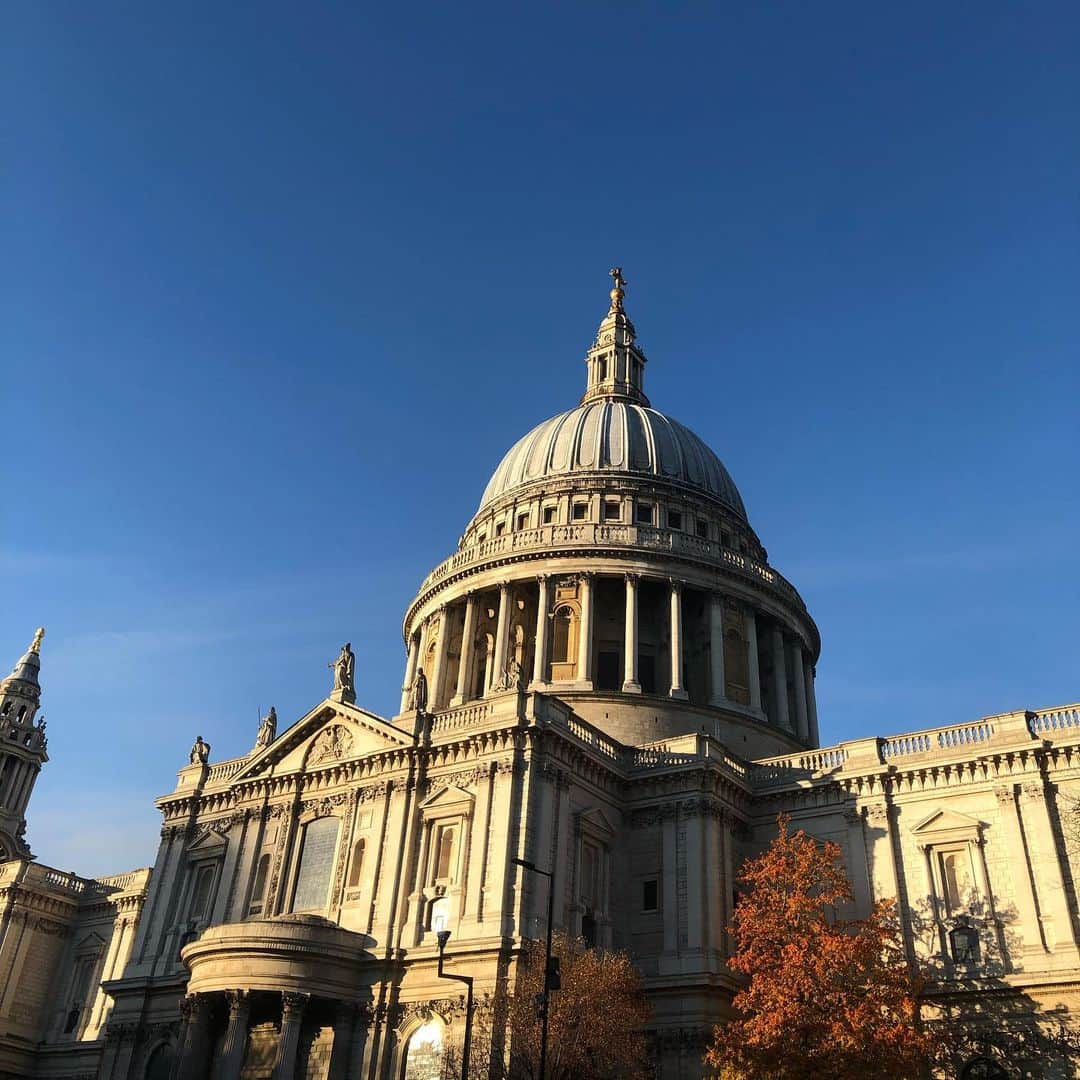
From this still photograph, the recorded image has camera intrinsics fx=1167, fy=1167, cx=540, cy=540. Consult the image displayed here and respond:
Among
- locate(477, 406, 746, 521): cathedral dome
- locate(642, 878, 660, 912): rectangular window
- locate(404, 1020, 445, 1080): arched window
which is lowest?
locate(404, 1020, 445, 1080): arched window

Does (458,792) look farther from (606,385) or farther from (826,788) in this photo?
(606,385)

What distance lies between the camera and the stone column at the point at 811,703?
222 feet

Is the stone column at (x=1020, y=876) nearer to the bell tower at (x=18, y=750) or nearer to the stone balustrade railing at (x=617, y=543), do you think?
the stone balustrade railing at (x=617, y=543)

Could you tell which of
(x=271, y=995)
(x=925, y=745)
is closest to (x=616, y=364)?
(x=925, y=745)

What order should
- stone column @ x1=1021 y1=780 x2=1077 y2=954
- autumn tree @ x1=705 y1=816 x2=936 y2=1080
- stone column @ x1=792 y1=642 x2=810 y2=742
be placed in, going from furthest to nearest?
stone column @ x1=792 y1=642 x2=810 y2=742 → stone column @ x1=1021 y1=780 x2=1077 y2=954 → autumn tree @ x1=705 y1=816 x2=936 y2=1080

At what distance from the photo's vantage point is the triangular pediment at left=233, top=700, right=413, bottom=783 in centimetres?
4844

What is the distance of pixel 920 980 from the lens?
38.0 meters

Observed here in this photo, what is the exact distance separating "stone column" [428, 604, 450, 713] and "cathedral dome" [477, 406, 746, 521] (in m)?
10.5

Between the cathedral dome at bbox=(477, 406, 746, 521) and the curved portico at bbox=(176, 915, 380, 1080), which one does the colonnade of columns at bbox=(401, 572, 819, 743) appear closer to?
the cathedral dome at bbox=(477, 406, 746, 521)

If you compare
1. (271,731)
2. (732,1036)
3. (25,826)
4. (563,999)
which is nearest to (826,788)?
(732,1036)

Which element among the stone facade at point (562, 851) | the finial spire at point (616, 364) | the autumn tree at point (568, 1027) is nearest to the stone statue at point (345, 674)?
the stone facade at point (562, 851)

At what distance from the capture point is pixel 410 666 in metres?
71.4

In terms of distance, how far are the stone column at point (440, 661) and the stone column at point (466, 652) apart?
868 mm

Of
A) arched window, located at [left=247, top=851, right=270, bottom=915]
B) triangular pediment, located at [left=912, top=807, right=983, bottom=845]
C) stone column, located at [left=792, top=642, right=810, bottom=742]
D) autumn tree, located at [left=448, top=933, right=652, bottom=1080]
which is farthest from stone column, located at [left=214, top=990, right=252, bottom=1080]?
stone column, located at [left=792, top=642, right=810, bottom=742]
